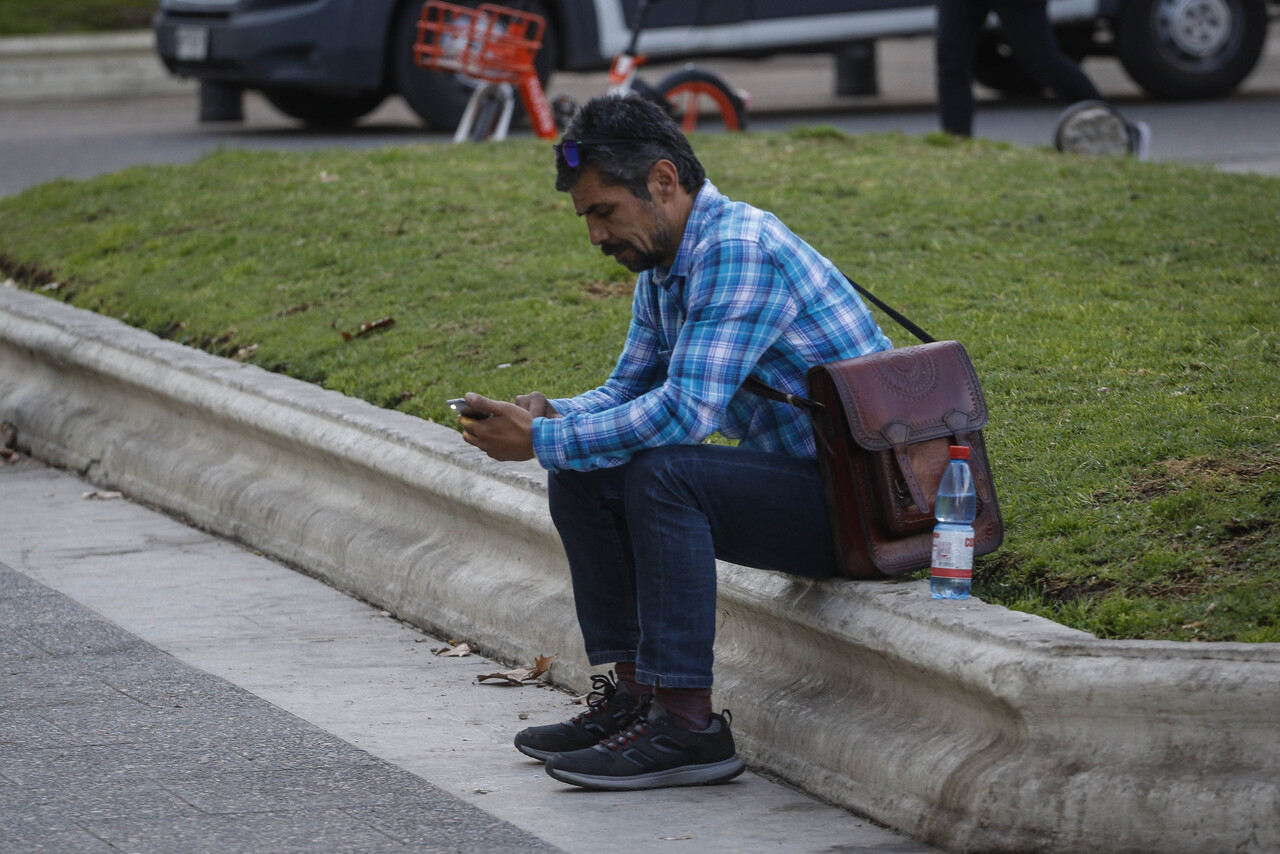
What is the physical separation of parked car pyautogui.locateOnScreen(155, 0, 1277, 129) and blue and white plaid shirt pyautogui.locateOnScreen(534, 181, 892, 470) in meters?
9.47

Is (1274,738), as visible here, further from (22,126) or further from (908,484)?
(22,126)

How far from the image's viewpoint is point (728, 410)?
3.91 m

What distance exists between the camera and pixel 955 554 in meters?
3.58

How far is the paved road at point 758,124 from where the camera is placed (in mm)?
12414

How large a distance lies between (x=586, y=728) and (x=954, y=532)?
0.89 metres

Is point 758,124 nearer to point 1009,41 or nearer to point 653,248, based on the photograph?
point 1009,41

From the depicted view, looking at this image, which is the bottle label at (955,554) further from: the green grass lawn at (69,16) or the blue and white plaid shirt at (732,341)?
the green grass lawn at (69,16)

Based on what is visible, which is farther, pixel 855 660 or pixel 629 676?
pixel 629 676

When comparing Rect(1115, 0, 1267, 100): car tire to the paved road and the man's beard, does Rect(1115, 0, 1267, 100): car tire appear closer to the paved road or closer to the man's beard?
the paved road

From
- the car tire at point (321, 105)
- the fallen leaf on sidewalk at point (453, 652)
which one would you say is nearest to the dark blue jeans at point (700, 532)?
the fallen leaf on sidewalk at point (453, 652)

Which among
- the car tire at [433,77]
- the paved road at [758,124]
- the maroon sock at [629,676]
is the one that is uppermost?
the car tire at [433,77]

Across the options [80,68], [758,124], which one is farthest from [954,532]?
[80,68]

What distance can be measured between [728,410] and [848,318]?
33cm

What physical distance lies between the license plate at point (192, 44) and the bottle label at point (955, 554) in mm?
10555
